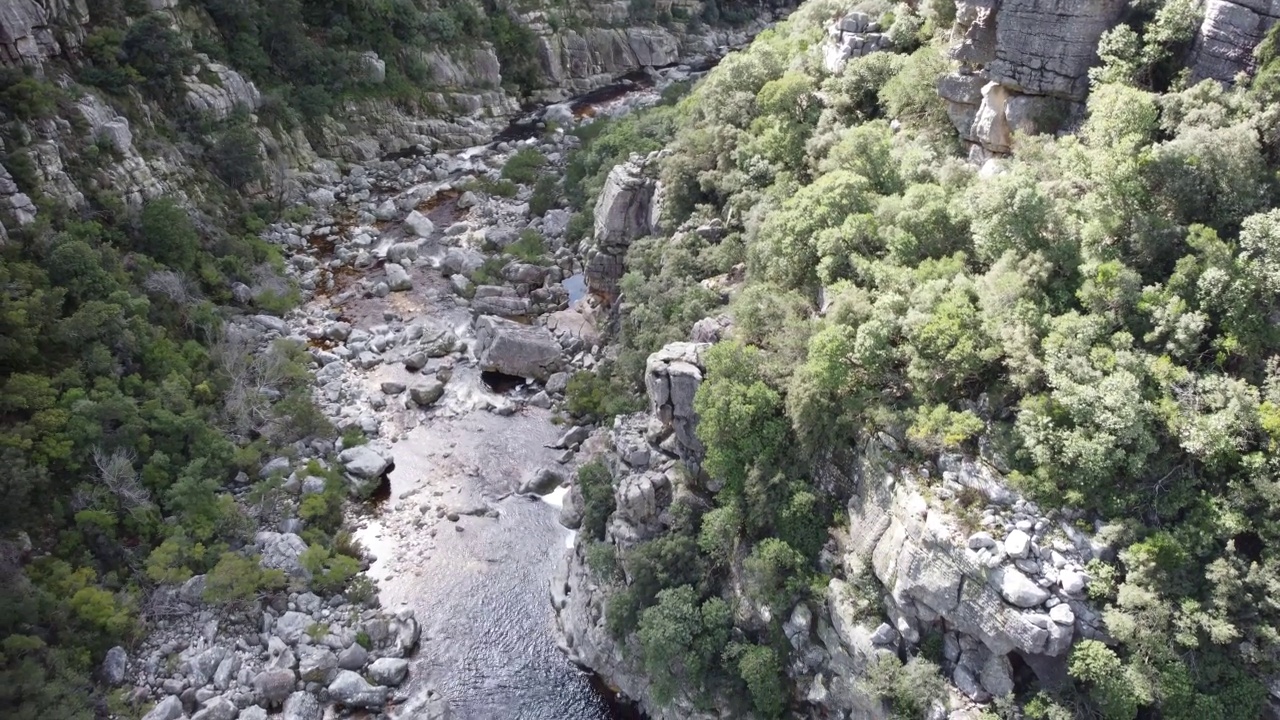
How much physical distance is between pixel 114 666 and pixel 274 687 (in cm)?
511

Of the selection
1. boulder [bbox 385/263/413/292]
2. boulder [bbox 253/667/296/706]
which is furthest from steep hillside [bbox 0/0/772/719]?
boulder [bbox 385/263/413/292]

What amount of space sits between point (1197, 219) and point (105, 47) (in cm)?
5254

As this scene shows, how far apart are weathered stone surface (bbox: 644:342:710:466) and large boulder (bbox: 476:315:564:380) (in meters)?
13.8

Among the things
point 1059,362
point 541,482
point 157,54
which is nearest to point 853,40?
point 1059,362

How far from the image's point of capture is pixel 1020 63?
85.1 feet

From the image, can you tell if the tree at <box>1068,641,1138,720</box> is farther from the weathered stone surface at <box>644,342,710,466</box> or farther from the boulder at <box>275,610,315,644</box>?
the boulder at <box>275,610,315,644</box>

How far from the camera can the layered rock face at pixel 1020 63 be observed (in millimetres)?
24750

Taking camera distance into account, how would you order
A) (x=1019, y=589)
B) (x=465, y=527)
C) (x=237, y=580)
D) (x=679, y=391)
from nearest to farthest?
(x=1019, y=589)
(x=679, y=391)
(x=237, y=580)
(x=465, y=527)

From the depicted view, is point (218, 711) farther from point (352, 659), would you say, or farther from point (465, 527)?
point (465, 527)

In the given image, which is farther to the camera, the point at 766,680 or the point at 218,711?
the point at 218,711

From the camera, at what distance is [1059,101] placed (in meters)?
25.6

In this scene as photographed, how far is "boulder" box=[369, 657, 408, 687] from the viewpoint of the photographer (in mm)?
27109

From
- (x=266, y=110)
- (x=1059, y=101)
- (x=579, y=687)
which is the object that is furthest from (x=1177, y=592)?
(x=266, y=110)

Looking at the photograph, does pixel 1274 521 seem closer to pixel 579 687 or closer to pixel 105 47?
pixel 579 687
